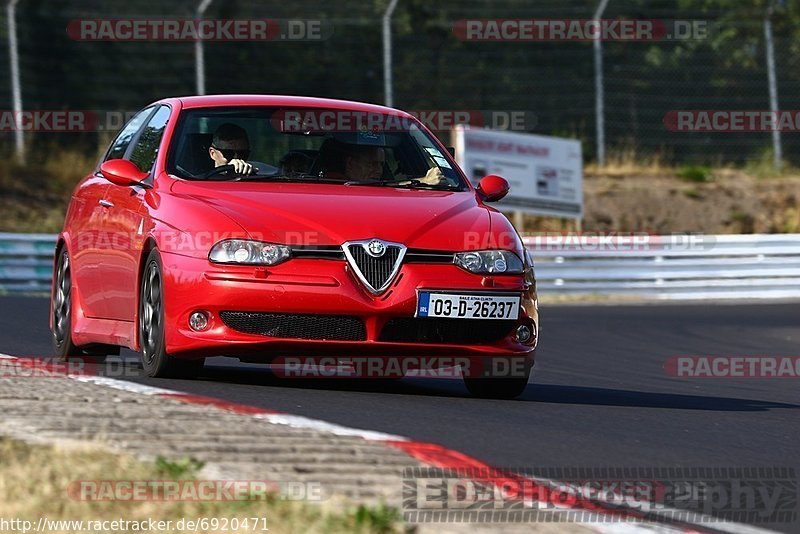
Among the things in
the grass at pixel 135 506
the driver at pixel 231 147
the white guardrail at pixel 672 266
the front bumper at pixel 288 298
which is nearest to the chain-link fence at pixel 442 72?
the white guardrail at pixel 672 266

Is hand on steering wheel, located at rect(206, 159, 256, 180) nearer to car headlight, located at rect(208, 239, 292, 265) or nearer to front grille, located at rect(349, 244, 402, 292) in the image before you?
car headlight, located at rect(208, 239, 292, 265)

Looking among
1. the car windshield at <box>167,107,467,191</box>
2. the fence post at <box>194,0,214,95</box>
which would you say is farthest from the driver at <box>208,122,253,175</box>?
the fence post at <box>194,0,214,95</box>

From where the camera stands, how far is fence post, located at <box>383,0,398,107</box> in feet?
79.5

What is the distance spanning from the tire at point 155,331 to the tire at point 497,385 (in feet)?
4.85

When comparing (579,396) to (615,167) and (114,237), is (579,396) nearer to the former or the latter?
(114,237)

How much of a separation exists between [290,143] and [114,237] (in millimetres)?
1086

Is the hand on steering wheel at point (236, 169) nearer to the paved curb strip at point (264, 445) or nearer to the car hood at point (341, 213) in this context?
the car hood at point (341, 213)

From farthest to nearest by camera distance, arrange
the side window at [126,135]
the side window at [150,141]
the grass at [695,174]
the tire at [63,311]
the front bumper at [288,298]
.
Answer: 1. the grass at [695,174]
2. the side window at [126,135]
3. the tire at [63,311]
4. the side window at [150,141]
5. the front bumper at [288,298]

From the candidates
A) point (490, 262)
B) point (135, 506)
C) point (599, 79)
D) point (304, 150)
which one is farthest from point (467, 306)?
point (599, 79)

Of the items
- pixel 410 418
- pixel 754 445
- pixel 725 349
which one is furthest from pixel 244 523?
pixel 725 349

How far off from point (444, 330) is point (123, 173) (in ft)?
6.48

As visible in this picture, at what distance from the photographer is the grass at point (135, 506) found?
4402 millimetres

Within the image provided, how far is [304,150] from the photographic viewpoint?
355 inches

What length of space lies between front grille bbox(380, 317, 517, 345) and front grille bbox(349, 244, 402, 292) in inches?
8.2
